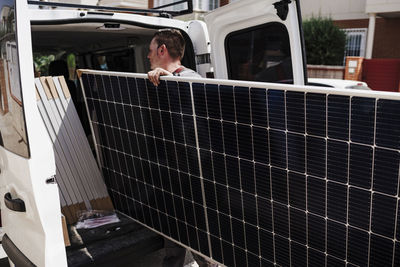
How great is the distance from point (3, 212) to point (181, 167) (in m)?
1.44

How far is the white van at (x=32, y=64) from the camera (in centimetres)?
224

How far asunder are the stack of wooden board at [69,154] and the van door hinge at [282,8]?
1.96 metres

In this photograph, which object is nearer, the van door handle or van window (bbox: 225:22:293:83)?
the van door handle

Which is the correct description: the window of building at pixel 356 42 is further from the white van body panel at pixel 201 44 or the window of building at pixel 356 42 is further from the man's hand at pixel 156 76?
the man's hand at pixel 156 76

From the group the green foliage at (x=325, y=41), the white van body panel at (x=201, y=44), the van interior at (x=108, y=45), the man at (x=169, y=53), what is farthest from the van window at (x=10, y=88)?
the green foliage at (x=325, y=41)

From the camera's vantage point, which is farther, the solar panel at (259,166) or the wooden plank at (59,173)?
the wooden plank at (59,173)

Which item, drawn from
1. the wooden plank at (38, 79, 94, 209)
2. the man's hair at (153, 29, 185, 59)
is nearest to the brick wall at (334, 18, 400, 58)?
the man's hair at (153, 29, 185, 59)

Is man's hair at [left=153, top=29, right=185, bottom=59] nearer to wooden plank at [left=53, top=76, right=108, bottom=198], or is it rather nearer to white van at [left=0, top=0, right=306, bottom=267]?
white van at [left=0, top=0, right=306, bottom=267]

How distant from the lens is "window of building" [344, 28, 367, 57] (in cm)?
1891

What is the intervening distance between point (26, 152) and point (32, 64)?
510 millimetres

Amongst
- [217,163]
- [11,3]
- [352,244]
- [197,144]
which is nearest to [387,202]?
[352,244]

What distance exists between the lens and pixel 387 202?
71.8 inches

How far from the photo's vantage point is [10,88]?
2.42 m

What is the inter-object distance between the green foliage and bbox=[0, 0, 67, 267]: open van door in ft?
56.0
